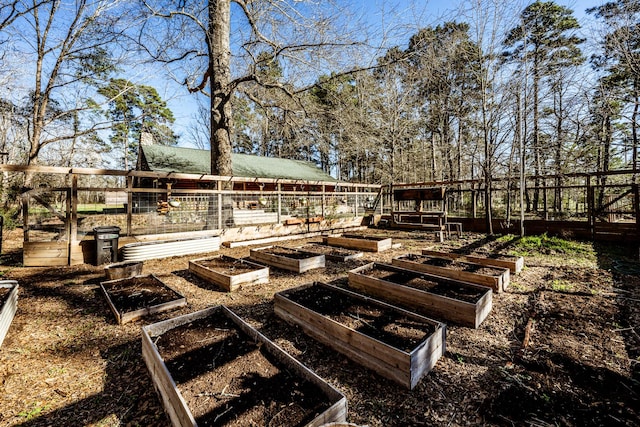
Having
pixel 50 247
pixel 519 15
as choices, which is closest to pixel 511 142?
pixel 519 15

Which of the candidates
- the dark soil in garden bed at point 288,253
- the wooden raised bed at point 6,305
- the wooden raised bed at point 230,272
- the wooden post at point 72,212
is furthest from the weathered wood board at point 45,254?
the dark soil in garden bed at point 288,253

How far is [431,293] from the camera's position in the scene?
3436 mm

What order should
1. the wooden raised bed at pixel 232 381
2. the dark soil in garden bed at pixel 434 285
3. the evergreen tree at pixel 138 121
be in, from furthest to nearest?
1. the evergreen tree at pixel 138 121
2. the dark soil in garden bed at pixel 434 285
3. the wooden raised bed at pixel 232 381

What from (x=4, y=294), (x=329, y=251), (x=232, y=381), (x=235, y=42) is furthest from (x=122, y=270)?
(x=235, y=42)

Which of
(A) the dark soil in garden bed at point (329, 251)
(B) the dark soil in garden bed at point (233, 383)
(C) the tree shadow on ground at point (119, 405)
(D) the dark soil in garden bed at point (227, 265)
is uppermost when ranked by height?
(D) the dark soil in garden bed at point (227, 265)

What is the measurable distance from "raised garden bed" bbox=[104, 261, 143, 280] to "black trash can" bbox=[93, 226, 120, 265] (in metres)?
1.50

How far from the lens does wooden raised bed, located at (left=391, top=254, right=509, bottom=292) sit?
4.11m

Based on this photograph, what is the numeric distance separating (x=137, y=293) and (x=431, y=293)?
4.15 metres

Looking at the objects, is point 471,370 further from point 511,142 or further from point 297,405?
point 511,142

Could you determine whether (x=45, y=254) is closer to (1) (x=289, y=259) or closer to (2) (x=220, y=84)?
(1) (x=289, y=259)

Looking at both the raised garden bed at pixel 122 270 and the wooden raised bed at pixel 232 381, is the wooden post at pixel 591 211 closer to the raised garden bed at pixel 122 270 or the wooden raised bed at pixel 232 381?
the wooden raised bed at pixel 232 381

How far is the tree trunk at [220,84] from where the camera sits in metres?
8.95

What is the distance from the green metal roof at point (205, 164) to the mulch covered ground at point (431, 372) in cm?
1238

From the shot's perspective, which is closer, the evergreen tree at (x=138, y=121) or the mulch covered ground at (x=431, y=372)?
the mulch covered ground at (x=431, y=372)
